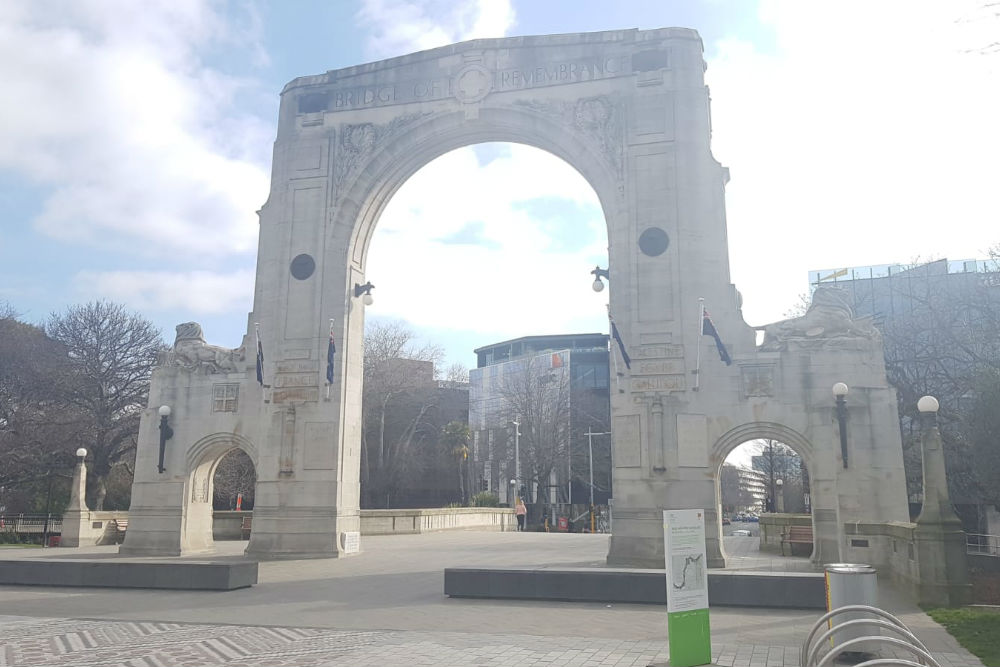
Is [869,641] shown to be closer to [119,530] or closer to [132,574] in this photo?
[132,574]

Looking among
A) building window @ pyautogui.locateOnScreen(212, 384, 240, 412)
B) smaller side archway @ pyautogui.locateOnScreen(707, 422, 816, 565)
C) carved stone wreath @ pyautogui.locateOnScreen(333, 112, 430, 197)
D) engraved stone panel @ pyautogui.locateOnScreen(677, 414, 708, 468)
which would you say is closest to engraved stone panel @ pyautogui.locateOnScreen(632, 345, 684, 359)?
engraved stone panel @ pyautogui.locateOnScreen(677, 414, 708, 468)

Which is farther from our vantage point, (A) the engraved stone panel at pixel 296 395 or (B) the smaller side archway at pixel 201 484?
(B) the smaller side archway at pixel 201 484

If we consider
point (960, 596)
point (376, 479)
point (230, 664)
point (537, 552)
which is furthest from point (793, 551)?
point (376, 479)

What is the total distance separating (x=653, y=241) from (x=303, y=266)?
10891mm

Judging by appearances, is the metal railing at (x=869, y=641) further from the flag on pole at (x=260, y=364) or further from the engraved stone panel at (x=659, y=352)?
the flag on pole at (x=260, y=364)

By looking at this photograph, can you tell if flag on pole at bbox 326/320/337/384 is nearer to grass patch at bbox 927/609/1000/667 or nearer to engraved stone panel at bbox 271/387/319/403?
engraved stone panel at bbox 271/387/319/403

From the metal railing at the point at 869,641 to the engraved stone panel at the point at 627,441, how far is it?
11.0 metres

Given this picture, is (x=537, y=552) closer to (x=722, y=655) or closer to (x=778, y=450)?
(x=722, y=655)

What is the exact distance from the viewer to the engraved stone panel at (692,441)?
19828 mm

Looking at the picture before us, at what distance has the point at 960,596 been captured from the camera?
13289 mm

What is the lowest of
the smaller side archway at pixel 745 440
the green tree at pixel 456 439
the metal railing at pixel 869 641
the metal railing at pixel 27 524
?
the metal railing at pixel 27 524

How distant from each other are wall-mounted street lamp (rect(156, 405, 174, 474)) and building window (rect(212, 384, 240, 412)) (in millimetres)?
1383

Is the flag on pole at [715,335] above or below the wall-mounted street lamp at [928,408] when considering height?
above

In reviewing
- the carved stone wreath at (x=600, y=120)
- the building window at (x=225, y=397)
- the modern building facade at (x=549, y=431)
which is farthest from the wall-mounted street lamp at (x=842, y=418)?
the modern building facade at (x=549, y=431)
